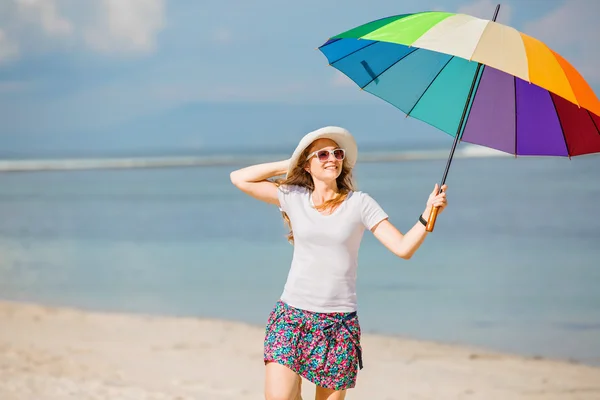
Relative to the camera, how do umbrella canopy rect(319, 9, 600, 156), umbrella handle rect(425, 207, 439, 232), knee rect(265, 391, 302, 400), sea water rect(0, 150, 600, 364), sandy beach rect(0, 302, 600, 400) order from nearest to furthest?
umbrella handle rect(425, 207, 439, 232) → knee rect(265, 391, 302, 400) → umbrella canopy rect(319, 9, 600, 156) → sandy beach rect(0, 302, 600, 400) → sea water rect(0, 150, 600, 364)

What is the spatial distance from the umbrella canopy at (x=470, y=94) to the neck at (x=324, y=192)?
0.47 m

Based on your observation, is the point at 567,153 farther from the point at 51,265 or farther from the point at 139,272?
the point at 51,265

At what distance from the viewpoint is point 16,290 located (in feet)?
27.9

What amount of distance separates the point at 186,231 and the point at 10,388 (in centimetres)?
613

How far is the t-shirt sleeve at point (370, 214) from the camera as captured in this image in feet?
10.5

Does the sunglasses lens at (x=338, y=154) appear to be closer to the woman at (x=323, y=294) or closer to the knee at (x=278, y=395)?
the woman at (x=323, y=294)

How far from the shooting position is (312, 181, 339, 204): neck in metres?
3.31

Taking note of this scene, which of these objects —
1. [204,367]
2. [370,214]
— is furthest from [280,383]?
[204,367]

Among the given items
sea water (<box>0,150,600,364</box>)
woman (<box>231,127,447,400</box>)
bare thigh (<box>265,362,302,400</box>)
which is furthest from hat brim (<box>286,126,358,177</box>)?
sea water (<box>0,150,600,364</box>)

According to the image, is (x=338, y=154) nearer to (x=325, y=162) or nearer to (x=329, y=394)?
(x=325, y=162)

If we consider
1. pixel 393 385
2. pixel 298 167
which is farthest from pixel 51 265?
pixel 298 167

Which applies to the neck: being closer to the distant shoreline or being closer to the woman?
the woman

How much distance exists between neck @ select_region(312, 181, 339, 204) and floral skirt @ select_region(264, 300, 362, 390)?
0.39 metres

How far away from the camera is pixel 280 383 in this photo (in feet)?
10.4
